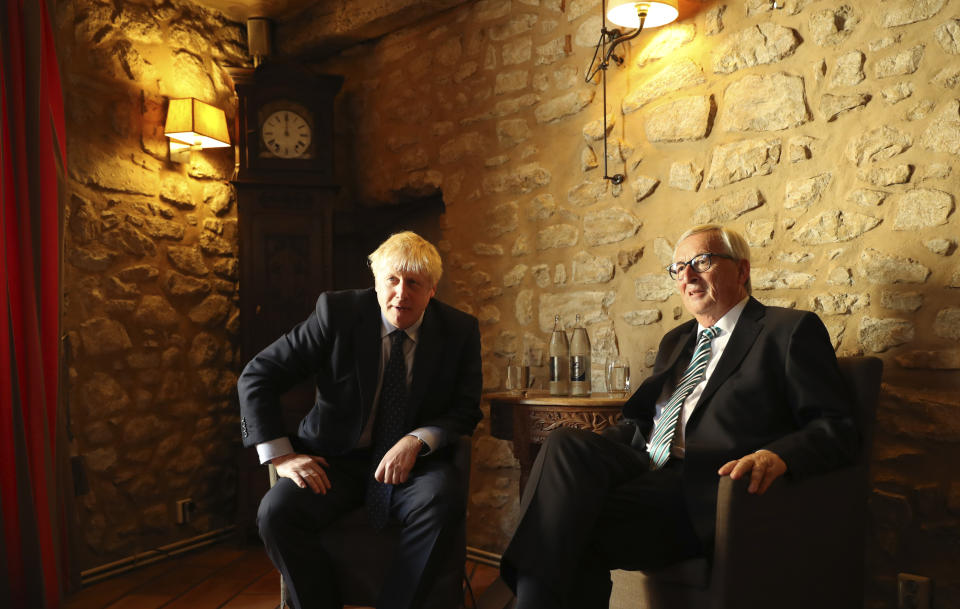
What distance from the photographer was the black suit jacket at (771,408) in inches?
75.9

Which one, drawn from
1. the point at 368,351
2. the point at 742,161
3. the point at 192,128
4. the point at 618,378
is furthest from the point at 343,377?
the point at 192,128

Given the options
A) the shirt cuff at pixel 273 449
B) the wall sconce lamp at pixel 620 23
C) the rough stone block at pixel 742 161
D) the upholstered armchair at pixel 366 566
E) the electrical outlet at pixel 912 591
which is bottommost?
the electrical outlet at pixel 912 591

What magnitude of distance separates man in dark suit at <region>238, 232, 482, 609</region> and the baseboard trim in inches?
58.4

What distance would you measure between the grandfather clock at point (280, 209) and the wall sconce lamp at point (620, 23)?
142 cm

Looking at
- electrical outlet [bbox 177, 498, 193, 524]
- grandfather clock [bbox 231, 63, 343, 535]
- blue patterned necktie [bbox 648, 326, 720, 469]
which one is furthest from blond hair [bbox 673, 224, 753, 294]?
electrical outlet [bbox 177, 498, 193, 524]

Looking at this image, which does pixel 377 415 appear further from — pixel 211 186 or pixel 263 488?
pixel 211 186

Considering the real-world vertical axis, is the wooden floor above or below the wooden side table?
below

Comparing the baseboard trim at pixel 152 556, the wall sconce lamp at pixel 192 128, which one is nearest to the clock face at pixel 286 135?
the wall sconce lamp at pixel 192 128

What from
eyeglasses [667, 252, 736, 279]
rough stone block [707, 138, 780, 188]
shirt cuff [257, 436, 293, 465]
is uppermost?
rough stone block [707, 138, 780, 188]

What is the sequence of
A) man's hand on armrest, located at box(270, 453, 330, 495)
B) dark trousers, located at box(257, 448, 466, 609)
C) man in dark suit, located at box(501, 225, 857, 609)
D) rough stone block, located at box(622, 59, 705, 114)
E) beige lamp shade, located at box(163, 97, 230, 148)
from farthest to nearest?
beige lamp shade, located at box(163, 97, 230, 148), rough stone block, located at box(622, 59, 705, 114), man's hand on armrest, located at box(270, 453, 330, 495), dark trousers, located at box(257, 448, 466, 609), man in dark suit, located at box(501, 225, 857, 609)

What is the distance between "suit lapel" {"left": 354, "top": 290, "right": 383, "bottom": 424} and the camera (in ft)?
7.57

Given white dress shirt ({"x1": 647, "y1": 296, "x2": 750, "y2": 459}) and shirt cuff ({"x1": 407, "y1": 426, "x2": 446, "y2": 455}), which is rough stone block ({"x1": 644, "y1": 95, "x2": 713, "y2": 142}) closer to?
white dress shirt ({"x1": 647, "y1": 296, "x2": 750, "y2": 459})

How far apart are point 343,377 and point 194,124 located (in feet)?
5.99

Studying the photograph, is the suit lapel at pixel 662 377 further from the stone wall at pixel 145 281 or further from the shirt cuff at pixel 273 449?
the stone wall at pixel 145 281
